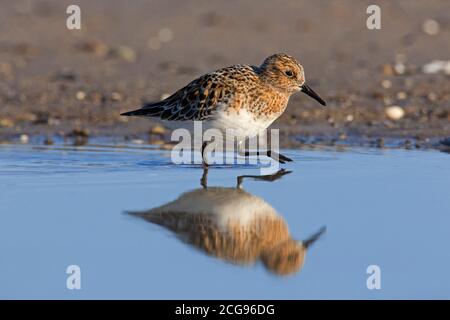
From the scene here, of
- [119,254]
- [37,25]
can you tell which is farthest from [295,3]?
[119,254]

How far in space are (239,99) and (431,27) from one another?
24.7 feet

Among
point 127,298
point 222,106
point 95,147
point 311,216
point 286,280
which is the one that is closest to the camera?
point 127,298

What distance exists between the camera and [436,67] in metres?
13.8

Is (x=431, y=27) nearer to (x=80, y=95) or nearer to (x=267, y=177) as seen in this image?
(x=80, y=95)

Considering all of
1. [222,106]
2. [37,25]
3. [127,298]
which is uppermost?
[37,25]

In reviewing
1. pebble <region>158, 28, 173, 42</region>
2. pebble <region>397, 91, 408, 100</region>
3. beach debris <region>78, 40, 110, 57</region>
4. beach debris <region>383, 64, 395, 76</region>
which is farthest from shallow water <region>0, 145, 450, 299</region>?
pebble <region>158, 28, 173, 42</region>

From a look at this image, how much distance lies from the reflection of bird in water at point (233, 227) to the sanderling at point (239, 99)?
101 centimetres

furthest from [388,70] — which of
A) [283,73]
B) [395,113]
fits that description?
[283,73]

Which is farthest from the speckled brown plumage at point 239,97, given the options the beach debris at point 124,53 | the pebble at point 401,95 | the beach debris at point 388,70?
the beach debris at point 124,53

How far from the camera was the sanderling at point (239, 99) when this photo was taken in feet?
28.7

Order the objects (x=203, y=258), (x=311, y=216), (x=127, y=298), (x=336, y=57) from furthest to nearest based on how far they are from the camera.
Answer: (x=336, y=57), (x=311, y=216), (x=203, y=258), (x=127, y=298)

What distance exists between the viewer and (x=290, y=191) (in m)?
7.84

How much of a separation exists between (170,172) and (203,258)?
114 inches

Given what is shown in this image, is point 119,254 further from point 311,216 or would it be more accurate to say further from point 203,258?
point 311,216
